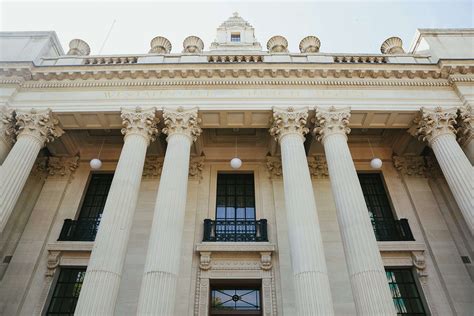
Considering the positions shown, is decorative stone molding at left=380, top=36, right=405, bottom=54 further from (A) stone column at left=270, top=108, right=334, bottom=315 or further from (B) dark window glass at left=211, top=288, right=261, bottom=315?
(B) dark window glass at left=211, top=288, right=261, bottom=315

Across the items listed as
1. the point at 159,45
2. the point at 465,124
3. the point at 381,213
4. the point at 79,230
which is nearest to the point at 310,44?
the point at 159,45

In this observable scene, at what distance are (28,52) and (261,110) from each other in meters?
10.4

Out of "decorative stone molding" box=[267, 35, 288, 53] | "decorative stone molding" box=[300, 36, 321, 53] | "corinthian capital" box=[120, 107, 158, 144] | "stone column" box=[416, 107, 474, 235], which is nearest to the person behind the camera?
"stone column" box=[416, 107, 474, 235]

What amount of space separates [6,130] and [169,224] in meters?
7.56

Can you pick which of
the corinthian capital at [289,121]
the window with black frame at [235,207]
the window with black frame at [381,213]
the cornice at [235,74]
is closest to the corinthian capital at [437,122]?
the cornice at [235,74]

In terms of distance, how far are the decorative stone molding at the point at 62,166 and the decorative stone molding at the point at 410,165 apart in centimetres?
1454

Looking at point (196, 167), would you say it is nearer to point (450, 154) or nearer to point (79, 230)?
point (79, 230)

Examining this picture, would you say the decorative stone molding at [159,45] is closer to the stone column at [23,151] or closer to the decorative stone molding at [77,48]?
the decorative stone molding at [77,48]

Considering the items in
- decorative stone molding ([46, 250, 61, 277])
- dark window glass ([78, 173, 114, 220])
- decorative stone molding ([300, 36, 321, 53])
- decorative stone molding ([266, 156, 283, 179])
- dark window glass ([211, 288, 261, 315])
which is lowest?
dark window glass ([211, 288, 261, 315])

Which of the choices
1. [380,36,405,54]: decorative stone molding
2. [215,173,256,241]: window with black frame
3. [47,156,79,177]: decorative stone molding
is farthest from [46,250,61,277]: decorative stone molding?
[380,36,405,54]: decorative stone molding

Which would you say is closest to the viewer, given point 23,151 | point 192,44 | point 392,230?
point 23,151

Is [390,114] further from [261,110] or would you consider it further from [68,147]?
[68,147]

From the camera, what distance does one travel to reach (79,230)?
13.8 metres

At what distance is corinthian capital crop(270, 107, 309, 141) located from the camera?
1246 cm
